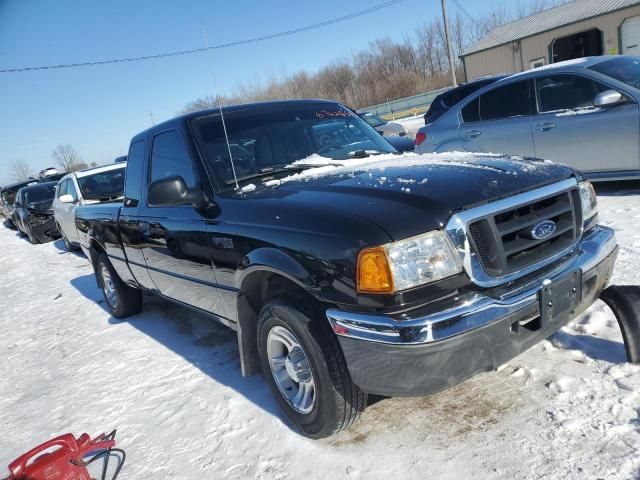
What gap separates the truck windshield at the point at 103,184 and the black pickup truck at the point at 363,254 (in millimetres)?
6029

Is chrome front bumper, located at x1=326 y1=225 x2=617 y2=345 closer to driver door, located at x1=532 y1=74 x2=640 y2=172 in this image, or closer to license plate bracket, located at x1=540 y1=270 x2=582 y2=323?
license plate bracket, located at x1=540 y1=270 x2=582 y2=323

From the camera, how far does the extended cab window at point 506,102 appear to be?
654cm

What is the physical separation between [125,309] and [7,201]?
53.1 ft

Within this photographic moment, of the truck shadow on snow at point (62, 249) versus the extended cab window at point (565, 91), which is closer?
the extended cab window at point (565, 91)

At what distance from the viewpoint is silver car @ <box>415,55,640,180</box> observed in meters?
5.62

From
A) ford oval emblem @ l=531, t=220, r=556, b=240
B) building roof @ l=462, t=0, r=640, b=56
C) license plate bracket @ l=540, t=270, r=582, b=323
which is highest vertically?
building roof @ l=462, t=0, r=640, b=56

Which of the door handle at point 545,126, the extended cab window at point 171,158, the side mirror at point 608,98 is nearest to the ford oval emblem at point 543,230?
the extended cab window at point 171,158

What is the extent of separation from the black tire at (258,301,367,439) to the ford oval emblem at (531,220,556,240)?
110cm

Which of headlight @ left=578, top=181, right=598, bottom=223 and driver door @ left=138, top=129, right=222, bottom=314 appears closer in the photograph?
headlight @ left=578, top=181, right=598, bottom=223

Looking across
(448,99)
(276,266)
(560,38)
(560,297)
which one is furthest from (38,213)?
(560,38)

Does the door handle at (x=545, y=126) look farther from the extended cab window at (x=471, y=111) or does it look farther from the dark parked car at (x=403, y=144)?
the dark parked car at (x=403, y=144)

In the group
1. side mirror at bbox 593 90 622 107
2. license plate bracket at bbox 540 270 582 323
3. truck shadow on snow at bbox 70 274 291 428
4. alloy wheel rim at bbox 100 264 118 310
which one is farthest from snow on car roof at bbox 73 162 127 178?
license plate bracket at bbox 540 270 582 323

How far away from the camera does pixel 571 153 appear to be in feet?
→ 19.9

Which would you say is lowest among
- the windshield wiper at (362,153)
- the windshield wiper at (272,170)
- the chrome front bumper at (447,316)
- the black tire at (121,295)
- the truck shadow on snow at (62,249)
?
the truck shadow on snow at (62,249)
